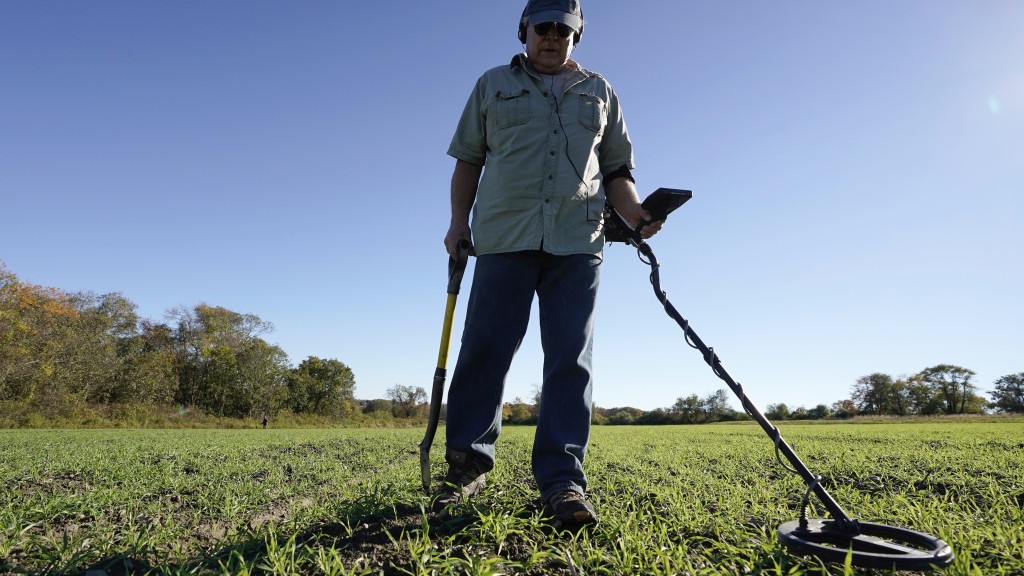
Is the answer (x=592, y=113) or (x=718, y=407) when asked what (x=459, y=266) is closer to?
(x=592, y=113)

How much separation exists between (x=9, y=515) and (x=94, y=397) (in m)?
46.0

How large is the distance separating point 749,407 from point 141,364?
4948cm

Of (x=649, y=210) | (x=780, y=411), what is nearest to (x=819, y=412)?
(x=780, y=411)

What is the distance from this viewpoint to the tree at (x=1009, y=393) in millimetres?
59294

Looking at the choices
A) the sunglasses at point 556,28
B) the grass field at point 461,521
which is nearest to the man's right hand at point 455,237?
the sunglasses at point 556,28

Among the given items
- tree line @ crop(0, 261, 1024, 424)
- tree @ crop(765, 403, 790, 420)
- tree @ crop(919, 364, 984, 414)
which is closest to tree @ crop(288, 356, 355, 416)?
tree line @ crop(0, 261, 1024, 424)

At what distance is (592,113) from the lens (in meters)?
3.00

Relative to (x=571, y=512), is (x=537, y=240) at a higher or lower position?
higher

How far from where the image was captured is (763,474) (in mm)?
4086

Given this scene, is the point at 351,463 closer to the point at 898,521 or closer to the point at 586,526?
the point at 586,526

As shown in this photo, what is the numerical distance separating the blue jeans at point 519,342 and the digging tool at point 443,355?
0.09m

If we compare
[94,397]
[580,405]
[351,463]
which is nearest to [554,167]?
[580,405]

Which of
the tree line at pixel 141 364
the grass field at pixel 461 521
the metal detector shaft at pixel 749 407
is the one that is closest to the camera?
the grass field at pixel 461 521

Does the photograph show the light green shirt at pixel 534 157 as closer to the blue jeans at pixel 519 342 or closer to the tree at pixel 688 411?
the blue jeans at pixel 519 342
